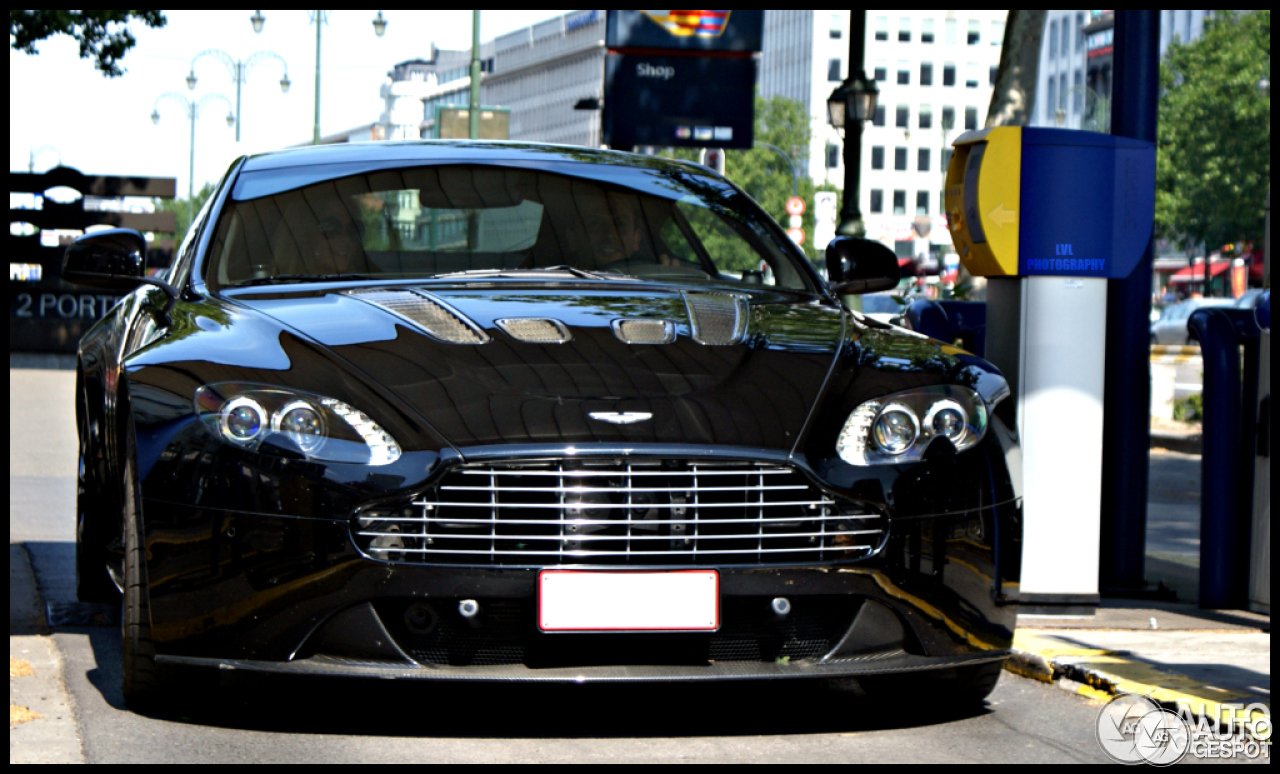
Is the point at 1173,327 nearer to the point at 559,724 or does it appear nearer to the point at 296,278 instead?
the point at 296,278

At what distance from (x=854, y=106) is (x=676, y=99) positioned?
549 centimetres

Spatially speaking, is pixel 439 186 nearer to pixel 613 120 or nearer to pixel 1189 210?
pixel 613 120

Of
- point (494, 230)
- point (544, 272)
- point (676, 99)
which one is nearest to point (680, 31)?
point (676, 99)

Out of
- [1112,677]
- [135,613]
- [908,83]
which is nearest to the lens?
[135,613]

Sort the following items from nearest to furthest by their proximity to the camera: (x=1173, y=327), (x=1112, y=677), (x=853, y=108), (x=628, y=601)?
(x=628, y=601)
(x=1112, y=677)
(x=853, y=108)
(x=1173, y=327)

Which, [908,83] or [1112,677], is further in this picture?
[908,83]

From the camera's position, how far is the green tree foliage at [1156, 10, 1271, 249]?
194 ft

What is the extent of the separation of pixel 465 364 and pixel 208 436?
23.1 inches

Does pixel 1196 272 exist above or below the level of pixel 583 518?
above

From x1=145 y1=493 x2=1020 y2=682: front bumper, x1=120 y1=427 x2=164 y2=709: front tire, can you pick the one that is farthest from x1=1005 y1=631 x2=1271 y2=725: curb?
x1=120 y1=427 x2=164 y2=709: front tire

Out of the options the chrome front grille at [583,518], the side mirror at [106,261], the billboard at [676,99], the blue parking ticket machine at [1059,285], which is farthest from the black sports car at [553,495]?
the billboard at [676,99]

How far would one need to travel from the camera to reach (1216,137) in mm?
59469

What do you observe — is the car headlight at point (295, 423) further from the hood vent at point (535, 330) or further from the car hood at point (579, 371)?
the hood vent at point (535, 330)

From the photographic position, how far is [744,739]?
12.7 ft
